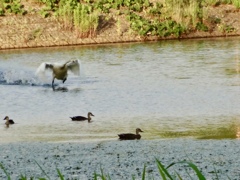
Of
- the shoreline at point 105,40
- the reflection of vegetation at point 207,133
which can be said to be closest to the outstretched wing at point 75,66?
the reflection of vegetation at point 207,133

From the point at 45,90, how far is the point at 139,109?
459 centimetres

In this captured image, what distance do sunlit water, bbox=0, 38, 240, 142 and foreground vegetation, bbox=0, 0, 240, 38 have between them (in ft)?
7.65

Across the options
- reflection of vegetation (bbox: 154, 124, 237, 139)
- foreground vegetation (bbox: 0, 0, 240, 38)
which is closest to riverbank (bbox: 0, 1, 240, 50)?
foreground vegetation (bbox: 0, 0, 240, 38)

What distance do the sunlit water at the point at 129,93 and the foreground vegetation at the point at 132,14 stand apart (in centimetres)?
233

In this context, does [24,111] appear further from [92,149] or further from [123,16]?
[123,16]

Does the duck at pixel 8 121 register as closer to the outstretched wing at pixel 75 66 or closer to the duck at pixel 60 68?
the duck at pixel 60 68

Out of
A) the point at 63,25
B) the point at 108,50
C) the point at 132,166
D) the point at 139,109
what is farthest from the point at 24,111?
the point at 63,25

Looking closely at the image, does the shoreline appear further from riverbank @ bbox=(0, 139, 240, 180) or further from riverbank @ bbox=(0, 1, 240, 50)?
riverbank @ bbox=(0, 139, 240, 180)

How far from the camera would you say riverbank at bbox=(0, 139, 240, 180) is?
29.3ft

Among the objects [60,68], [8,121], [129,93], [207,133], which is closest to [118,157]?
[207,133]

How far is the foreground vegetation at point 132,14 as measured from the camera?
31.0m

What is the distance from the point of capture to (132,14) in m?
32.4

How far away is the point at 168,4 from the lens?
107 ft

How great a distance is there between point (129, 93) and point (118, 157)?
8.08 metres
